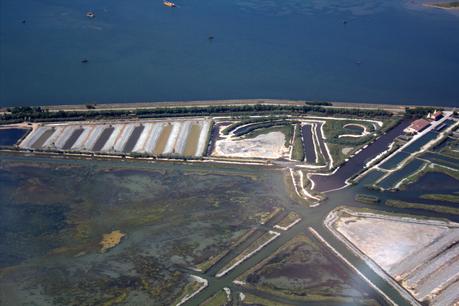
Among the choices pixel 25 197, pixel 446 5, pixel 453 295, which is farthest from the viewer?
pixel 446 5

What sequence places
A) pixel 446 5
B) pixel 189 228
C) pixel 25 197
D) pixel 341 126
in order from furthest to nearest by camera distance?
pixel 446 5
pixel 341 126
pixel 25 197
pixel 189 228

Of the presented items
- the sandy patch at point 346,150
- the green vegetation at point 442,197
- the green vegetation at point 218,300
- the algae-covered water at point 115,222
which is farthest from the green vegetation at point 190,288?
the sandy patch at point 346,150

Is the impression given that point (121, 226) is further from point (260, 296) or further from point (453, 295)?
point (453, 295)

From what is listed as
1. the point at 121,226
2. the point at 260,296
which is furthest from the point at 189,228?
the point at 260,296

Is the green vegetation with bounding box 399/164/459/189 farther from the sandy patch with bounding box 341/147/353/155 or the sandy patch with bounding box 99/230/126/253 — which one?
the sandy patch with bounding box 99/230/126/253

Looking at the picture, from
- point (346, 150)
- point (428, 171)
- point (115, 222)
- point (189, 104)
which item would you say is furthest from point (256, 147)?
point (115, 222)

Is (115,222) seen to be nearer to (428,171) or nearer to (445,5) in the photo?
(428,171)
